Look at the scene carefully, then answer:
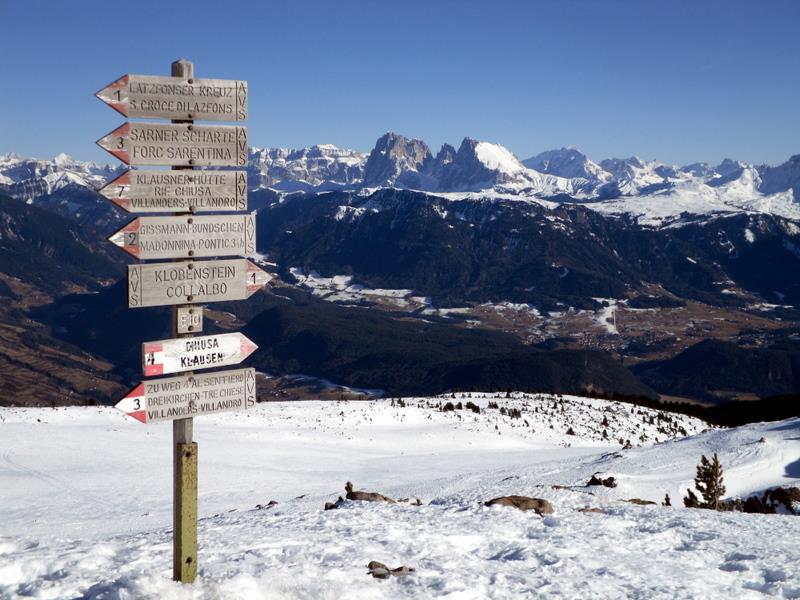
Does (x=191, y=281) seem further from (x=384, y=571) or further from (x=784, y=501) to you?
(x=784, y=501)

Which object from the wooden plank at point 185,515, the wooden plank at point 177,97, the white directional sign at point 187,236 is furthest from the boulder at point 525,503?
the wooden plank at point 177,97

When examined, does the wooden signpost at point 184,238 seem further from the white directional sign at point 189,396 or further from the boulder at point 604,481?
the boulder at point 604,481

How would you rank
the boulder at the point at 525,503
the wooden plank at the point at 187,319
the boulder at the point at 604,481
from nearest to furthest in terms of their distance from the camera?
the wooden plank at the point at 187,319, the boulder at the point at 525,503, the boulder at the point at 604,481

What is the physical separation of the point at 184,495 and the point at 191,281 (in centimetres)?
245

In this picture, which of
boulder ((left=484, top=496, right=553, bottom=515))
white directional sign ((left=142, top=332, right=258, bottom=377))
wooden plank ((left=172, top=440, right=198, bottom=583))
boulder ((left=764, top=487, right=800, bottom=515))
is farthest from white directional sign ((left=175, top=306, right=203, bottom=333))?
boulder ((left=764, top=487, right=800, bottom=515))

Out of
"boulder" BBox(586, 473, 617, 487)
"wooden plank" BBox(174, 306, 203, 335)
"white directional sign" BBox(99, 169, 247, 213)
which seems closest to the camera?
"white directional sign" BBox(99, 169, 247, 213)

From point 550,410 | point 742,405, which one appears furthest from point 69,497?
point 742,405

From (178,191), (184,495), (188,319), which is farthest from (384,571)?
(178,191)

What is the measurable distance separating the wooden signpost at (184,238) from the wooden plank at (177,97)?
1 cm

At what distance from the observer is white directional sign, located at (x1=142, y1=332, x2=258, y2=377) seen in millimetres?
8516

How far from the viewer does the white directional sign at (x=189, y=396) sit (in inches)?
333

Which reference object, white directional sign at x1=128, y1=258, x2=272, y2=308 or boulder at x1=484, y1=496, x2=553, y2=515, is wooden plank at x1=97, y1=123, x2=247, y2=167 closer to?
white directional sign at x1=128, y1=258, x2=272, y2=308

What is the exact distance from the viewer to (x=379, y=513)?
584 inches

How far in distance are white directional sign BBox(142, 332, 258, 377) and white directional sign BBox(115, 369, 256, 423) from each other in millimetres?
122
